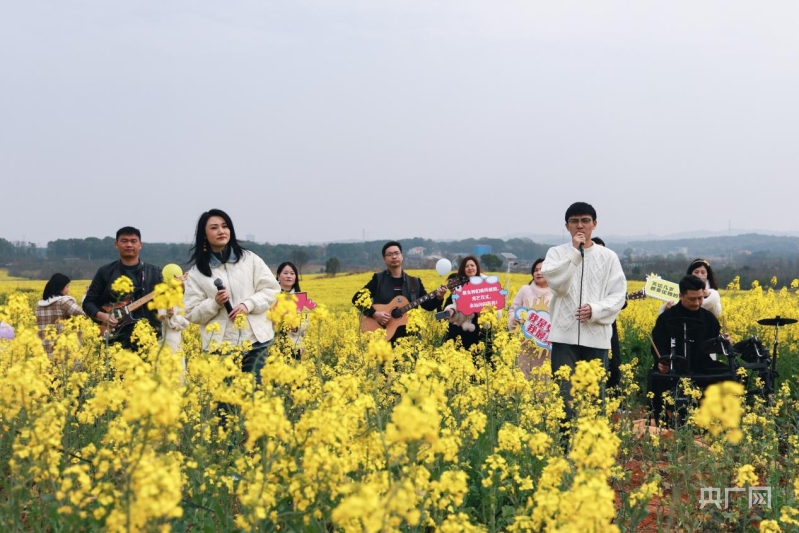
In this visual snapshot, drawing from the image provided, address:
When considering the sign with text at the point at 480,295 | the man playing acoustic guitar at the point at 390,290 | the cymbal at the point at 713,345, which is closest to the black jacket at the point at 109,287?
the man playing acoustic guitar at the point at 390,290

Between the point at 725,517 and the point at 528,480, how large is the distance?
189cm

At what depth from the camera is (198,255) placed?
5203mm

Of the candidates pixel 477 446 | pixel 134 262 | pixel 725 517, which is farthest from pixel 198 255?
pixel 725 517

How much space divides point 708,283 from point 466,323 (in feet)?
9.48

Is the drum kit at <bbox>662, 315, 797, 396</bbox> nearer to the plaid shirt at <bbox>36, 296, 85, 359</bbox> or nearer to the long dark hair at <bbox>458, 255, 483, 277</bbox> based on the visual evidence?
the long dark hair at <bbox>458, 255, 483, 277</bbox>

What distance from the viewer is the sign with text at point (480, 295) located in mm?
7043

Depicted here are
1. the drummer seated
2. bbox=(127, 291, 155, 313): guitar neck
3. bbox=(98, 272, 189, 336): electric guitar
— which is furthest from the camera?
the drummer seated

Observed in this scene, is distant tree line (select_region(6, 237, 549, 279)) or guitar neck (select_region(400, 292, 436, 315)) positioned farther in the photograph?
distant tree line (select_region(6, 237, 549, 279))

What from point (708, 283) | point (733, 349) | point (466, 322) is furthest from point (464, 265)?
point (733, 349)

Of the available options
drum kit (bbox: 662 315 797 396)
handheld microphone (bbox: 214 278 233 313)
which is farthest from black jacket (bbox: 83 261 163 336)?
drum kit (bbox: 662 315 797 396)

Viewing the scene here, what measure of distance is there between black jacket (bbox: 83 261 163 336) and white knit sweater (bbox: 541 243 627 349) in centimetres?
370

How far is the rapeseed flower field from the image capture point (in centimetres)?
195

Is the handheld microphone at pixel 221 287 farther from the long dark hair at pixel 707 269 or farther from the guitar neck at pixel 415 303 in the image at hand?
the long dark hair at pixel 707 269

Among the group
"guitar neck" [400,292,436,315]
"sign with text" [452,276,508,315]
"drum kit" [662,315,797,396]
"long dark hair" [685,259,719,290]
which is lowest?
"drum kit" [662,315,797,396]
